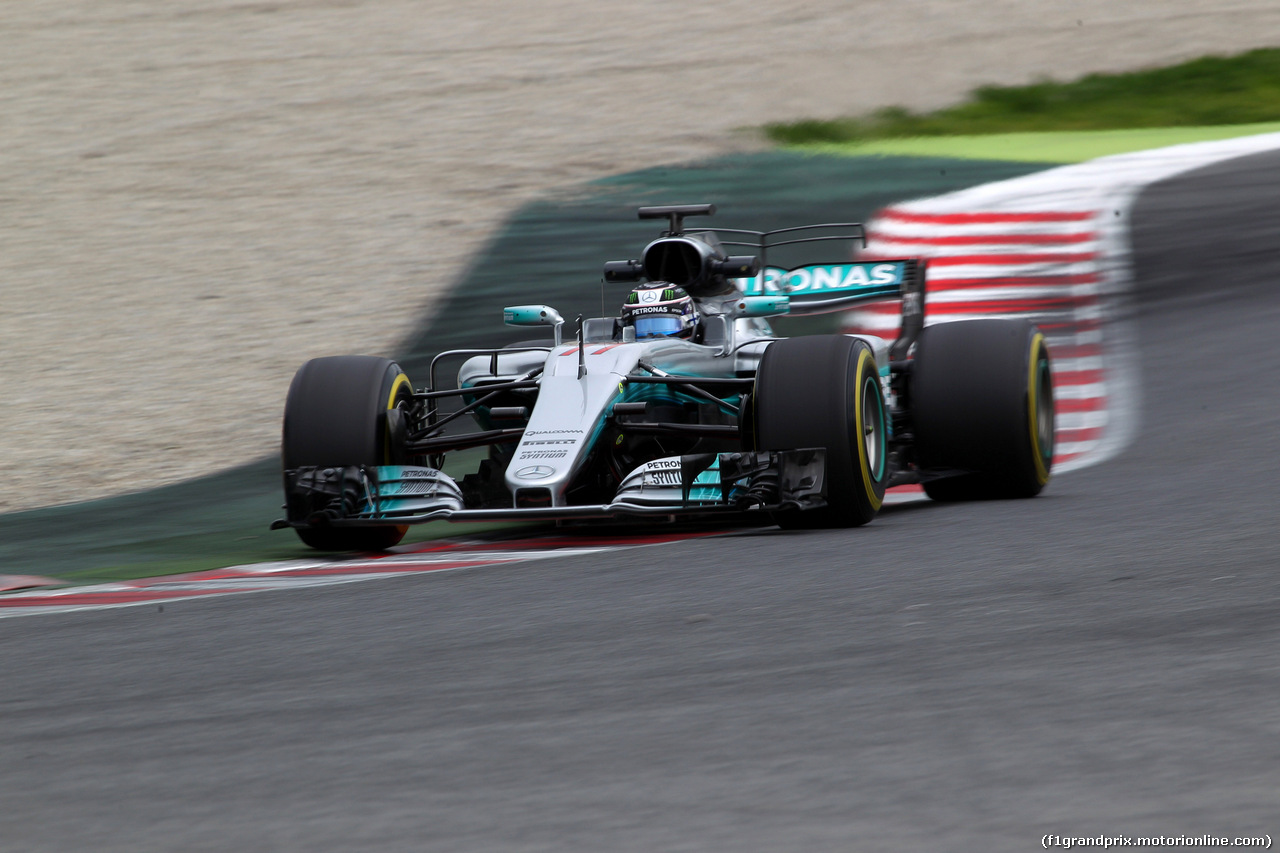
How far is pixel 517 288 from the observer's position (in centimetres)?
1396

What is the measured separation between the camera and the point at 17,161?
20094 mm

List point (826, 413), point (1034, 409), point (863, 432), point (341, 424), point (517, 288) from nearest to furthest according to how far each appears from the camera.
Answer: point (826, 413) < point (863, 432) < point (341, 424) < point (1034, 409) < point (517, 288)

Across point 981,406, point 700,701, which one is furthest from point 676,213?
point 700,701

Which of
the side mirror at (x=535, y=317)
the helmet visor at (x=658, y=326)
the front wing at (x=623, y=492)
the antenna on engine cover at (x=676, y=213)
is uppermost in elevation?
the antenna on engine cover at (x=676, y=213)

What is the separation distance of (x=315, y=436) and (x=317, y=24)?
66.4 feet

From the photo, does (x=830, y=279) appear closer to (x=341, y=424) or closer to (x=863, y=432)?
(x=863, y=432)

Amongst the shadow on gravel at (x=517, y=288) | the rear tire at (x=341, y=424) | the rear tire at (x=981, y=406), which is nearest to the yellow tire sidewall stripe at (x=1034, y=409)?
the rear tire at (x=981, y=406)

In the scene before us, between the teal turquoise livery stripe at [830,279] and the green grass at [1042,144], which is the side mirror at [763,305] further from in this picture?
the green grass at [1042,144]

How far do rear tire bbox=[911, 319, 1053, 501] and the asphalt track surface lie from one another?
3.07ft

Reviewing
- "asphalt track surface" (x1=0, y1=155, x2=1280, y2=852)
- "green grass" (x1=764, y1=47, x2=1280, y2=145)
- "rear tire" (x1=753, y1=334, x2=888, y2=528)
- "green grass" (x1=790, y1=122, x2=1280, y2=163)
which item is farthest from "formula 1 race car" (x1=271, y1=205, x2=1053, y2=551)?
"green grass" (x1=764, y1=47, x2=1280, y2=145)

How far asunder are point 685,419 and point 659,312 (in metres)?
0.55

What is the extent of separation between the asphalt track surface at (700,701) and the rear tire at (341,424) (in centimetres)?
130

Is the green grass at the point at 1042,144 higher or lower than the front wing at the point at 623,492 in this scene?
higher

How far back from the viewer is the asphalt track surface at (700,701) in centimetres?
310
